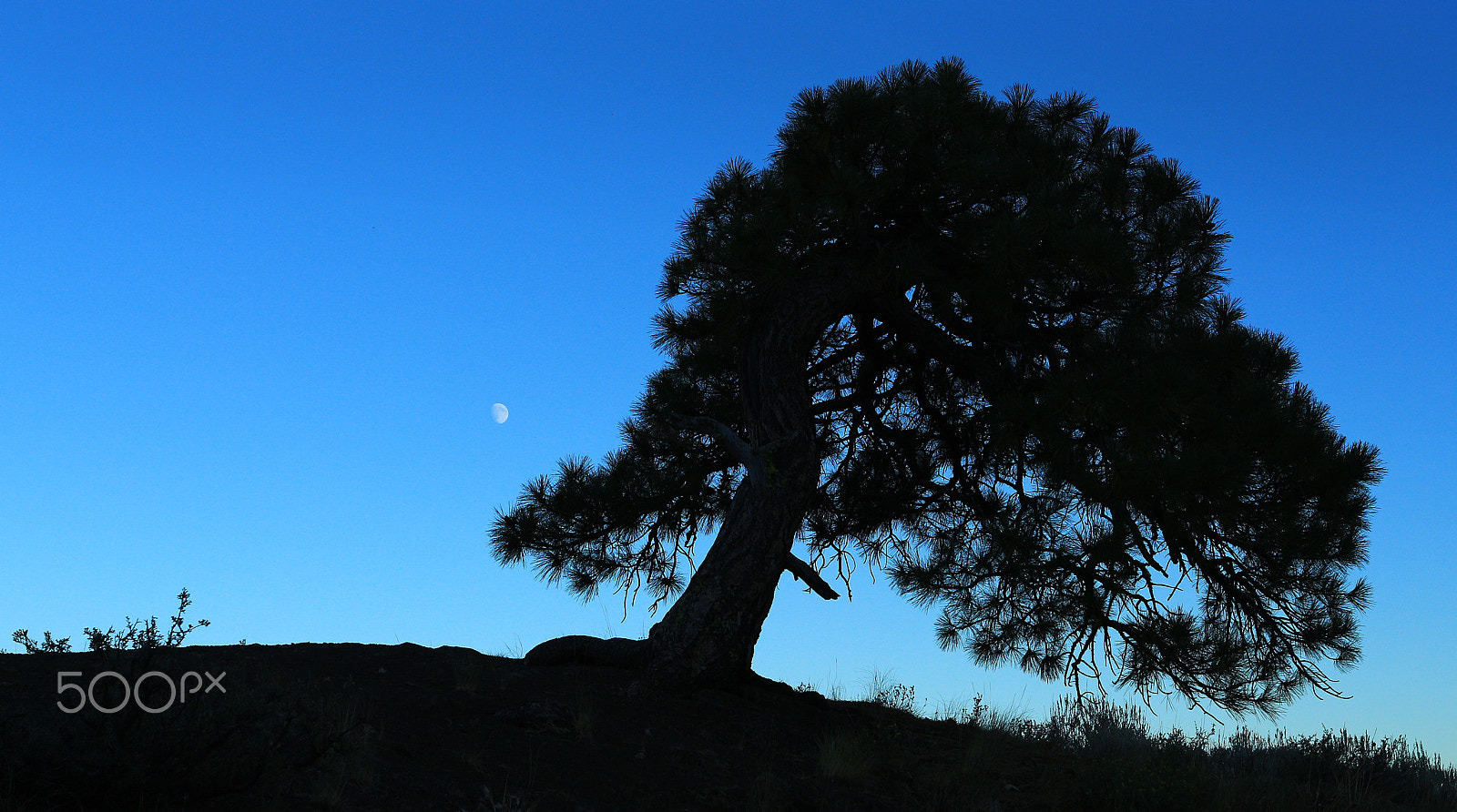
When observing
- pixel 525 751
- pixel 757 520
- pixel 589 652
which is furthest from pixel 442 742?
pixel 757 520

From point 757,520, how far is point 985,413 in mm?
2022

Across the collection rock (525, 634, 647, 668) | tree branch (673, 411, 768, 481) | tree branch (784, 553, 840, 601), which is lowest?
rock (525, 634, 647, 668)

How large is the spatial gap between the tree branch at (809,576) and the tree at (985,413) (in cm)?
3

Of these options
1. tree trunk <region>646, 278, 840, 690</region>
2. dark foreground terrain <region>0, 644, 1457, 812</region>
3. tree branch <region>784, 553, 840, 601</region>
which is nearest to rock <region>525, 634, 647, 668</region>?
dark foreground terrain <region>0, 644, 1457, 812</region>

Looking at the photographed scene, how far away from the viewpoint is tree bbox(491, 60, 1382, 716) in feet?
26.5

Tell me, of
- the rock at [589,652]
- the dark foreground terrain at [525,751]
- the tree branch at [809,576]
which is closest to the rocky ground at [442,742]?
the dark foreground terrain at [525,751]

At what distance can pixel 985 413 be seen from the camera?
894cm

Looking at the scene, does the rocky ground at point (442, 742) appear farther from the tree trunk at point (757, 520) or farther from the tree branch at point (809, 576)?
the tree branch at point (809, 576)

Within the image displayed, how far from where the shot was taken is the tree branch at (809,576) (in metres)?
9.21

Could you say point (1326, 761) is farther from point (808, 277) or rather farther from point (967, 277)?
point (808, 277)

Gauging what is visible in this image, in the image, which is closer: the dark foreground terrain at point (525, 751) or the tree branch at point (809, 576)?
the dark foreground terrain at point (525, 751)

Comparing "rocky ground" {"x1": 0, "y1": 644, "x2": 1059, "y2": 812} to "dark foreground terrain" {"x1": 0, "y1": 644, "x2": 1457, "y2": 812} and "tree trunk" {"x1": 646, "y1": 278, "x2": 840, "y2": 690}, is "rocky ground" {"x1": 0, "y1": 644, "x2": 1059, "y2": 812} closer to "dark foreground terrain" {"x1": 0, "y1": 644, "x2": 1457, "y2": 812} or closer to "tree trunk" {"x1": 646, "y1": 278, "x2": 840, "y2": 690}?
"dark foreground terrain" {"x1": 0, "y1": 644, "x2": 1457, "y2": 812}

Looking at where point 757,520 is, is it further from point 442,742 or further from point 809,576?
point 442,742

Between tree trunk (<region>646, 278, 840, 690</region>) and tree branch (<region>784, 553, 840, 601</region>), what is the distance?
1.50 ft
